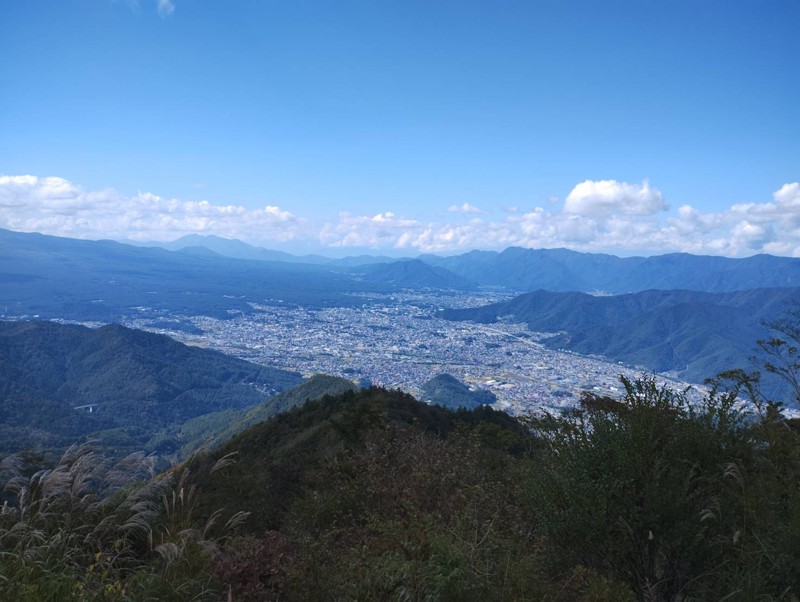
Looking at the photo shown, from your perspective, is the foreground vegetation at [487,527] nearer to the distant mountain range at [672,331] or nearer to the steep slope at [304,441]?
the steep slope at [304,441]

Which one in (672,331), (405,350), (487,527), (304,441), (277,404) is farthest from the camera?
(672,331)

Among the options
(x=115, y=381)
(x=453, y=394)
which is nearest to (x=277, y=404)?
(x=453, y=394)

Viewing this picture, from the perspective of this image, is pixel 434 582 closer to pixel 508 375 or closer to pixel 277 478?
pixel 277 478

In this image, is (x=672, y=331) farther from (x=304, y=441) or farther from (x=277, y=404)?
(x=304, y=441)

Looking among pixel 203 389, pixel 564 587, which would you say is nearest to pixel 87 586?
pixel 564 587

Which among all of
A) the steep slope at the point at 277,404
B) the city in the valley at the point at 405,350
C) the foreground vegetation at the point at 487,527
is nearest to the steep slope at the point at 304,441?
the foreground vegetation at the point at 487,527
